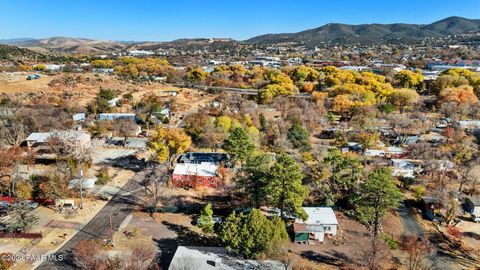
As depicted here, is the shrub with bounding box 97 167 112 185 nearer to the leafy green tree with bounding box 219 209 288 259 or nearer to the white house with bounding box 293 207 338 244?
the leafy green tree with bounding box 219 209 288 259

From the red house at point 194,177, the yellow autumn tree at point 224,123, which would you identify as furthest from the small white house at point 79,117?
the red house at point 194,177

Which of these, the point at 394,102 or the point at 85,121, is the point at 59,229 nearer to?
the point at 85,121

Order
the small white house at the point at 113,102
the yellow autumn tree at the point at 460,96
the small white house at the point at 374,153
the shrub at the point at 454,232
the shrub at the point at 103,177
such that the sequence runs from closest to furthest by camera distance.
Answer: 1. the shrub at the point at 454,232
2. the shrub at the point at 103,177
3. the small white house at the point at 374,153
4. the yellow autumn tree at the point at 460,96
5. the small white house at the point at 113,102

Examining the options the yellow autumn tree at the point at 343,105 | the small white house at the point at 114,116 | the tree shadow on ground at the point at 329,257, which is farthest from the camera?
the yellow autumn tree at the point at 343,105

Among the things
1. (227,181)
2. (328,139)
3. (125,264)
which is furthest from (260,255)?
(328,139)

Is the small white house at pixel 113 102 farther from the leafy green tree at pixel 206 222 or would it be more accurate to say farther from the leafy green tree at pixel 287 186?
the leafy green tree at pixel 287 186

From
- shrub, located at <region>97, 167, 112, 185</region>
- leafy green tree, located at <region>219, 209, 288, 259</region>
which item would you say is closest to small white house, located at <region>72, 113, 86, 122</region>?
shrub, located at <region>97, 167, 112, 185</region>
